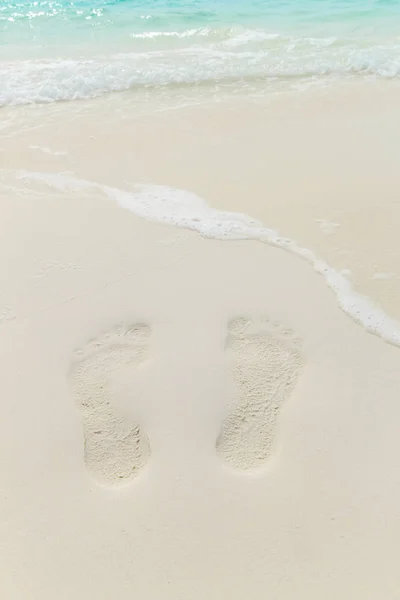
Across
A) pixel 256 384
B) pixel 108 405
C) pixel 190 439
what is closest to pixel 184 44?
pixel 256 384

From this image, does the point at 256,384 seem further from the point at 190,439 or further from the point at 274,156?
the point at 274,156

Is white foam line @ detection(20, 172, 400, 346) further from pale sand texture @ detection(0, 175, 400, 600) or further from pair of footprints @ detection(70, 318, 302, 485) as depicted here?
A: pair of footprints @ detection(70, 318, 302, 485)

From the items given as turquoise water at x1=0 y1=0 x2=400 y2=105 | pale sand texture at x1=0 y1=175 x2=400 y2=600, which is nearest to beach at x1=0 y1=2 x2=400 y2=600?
pale sand texture at x1=0 y1=175 x2=400 y2=600

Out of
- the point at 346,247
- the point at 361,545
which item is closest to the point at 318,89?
A: the point at 346,247

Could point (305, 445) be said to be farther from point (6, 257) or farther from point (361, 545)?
point (6, 257)

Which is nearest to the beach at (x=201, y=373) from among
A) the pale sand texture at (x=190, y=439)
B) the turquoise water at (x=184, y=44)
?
the pale sand texture at (x=190, y=439)

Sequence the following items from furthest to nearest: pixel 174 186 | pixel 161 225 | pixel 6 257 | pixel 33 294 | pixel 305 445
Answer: pixel 174 186
pixel 161 225
pixel 6 257
pixel 33 294
pixel 305 445

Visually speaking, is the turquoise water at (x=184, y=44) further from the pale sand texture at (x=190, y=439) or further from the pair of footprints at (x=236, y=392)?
the pair of footprints at (x=236, y=392)
